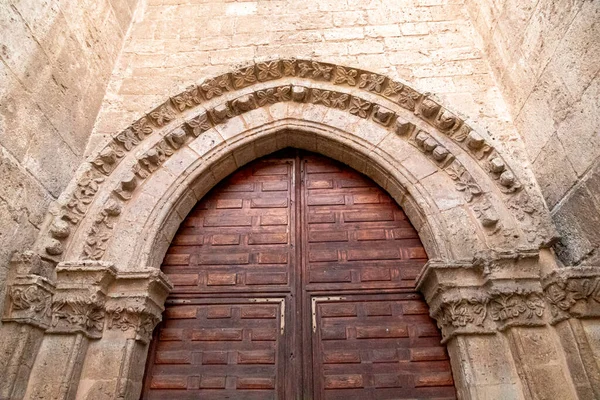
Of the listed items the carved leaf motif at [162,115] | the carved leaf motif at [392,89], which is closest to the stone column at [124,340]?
the carved leaf motif at [162,115]

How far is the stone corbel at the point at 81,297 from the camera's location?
2.41m

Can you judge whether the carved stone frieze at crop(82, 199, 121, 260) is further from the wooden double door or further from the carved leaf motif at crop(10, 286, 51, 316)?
the wooden double door

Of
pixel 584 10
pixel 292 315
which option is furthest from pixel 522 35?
pixel 292 315

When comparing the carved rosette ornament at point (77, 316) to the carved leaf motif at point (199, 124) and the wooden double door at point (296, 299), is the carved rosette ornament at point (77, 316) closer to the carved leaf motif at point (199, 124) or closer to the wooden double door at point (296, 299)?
the wooden double door at point (296, 299)

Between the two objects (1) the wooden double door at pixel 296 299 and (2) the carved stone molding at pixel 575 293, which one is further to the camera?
(1) the wooden double door at pixel 296 299

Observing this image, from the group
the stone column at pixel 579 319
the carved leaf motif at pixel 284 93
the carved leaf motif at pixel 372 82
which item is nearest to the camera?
the stone column at pixel 579 319

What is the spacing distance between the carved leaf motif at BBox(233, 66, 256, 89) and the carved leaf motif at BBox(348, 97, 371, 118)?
89 cm

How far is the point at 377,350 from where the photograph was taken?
107 inches

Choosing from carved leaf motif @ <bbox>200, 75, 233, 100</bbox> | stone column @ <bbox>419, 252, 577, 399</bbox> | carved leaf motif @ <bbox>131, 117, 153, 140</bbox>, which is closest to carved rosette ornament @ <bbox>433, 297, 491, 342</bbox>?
stone column @ <bbox>419, 252, 577, 399</bbox>

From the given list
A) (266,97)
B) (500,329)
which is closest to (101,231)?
(266,97)

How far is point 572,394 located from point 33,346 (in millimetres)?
3006

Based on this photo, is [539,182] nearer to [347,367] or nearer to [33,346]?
[347,367]

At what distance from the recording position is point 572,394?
213cm

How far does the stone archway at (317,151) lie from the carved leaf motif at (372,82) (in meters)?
0.02
